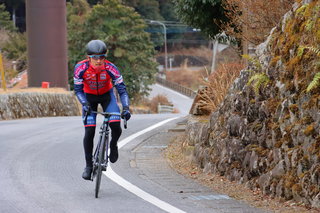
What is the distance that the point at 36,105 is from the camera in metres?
19.1

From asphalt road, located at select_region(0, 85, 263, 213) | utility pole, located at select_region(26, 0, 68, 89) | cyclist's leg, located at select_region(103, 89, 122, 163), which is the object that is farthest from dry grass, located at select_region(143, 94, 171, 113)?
cyclist's leg, located at select_region(103, 89, 122, 163)

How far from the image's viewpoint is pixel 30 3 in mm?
24516

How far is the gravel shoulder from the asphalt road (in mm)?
165

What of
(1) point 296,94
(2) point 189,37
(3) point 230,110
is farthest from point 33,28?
(2) point 189,37

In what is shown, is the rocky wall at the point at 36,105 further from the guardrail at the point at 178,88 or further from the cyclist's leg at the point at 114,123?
the guardrail at the point at 178,88

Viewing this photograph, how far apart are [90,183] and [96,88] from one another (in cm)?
151

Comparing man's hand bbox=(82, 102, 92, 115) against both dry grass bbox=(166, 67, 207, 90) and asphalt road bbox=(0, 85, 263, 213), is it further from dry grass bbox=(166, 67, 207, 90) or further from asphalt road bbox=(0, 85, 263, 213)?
dry grass bbox=(166, 67, 207, 90)

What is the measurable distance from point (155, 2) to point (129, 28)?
4264cm

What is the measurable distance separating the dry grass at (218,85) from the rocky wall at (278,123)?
4.91 ft

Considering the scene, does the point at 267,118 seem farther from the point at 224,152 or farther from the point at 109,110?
the point at 109,110

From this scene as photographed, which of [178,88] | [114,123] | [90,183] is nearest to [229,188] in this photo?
[114,123]

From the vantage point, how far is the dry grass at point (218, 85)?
30.1 ft

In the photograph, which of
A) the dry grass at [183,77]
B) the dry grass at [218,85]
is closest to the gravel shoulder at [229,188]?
the dry grass at [218,85]

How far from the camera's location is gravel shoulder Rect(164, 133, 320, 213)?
208 inches
